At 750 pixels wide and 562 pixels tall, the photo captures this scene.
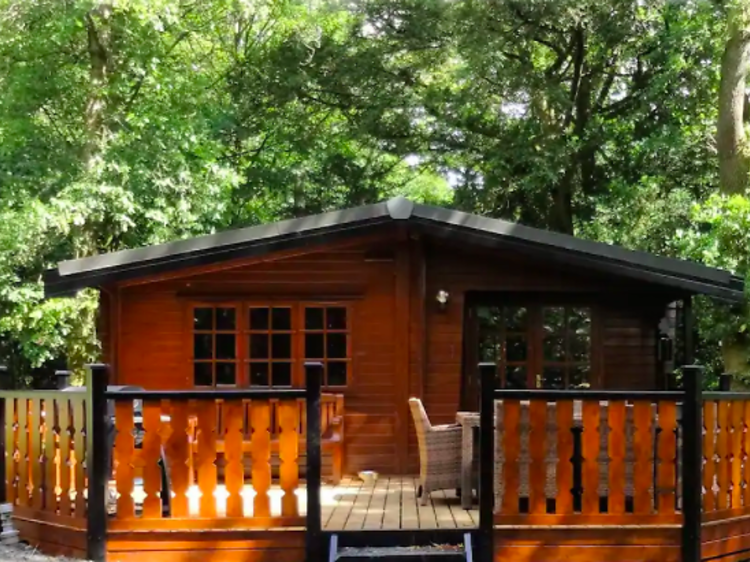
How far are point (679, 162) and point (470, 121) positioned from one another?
4.04 metres

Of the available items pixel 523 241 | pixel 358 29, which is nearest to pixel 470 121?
pixel 358 29

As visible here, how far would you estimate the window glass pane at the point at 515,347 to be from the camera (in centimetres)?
813

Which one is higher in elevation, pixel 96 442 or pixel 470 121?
pixel 470 121

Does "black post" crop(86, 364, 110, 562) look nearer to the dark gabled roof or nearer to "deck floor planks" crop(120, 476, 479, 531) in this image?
"deck floor planks" crop(120, 476, 479, 531)

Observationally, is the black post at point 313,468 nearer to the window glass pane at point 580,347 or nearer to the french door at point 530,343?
the french door at point 530,343

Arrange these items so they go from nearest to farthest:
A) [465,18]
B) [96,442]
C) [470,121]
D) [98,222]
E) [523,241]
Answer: [96,442] < [523,241] < [98,222] < [465,18] < [470,121]

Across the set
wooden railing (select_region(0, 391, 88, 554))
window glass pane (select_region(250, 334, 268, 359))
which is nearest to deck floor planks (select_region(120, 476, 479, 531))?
wooden railing (select_region(0, 391, 88, 554))

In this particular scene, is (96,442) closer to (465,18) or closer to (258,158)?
(465,18)

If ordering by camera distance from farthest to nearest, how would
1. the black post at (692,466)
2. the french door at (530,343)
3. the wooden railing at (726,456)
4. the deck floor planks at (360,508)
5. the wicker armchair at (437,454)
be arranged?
the french door at (530,343) < the wicker armchair at (437,454) < the deck floor planks at (360,508) < the wooden railing at (726,456) < the black post at (692,466)

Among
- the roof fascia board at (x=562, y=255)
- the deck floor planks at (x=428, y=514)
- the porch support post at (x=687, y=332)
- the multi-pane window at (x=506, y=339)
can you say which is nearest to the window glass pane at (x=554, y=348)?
the multi-pane window at (x=506, y=339)

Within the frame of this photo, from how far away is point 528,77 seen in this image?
14.6 metres

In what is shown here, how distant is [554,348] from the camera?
8.18 m

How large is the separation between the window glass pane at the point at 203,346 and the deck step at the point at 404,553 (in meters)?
3.45

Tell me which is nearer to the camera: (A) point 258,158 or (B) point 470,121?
(B) point 470,121
